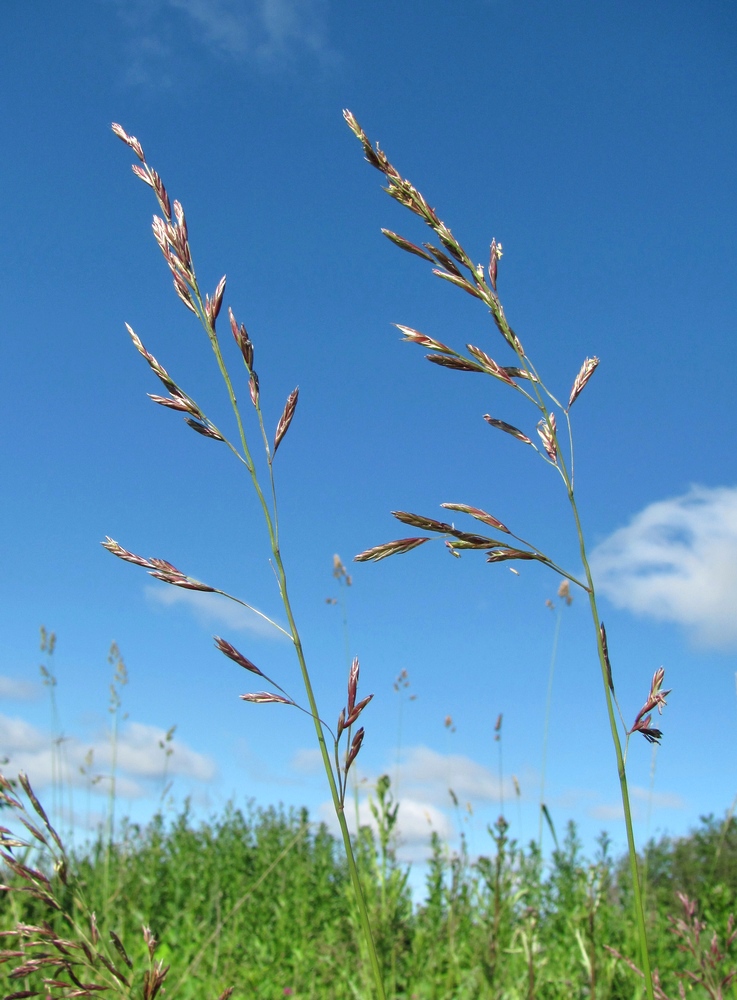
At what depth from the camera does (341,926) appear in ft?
14.7

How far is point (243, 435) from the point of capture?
1102 millimetres

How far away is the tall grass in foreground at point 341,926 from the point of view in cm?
216

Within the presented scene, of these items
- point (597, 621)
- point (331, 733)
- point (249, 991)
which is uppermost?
point (597, 621)

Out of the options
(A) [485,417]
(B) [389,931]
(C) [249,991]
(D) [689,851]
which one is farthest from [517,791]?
(D) [689,851]

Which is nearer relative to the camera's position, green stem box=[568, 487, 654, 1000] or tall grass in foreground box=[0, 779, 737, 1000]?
green stem box=[568, 487, 654, 1000]

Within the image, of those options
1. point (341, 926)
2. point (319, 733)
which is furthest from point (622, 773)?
point (341, 926)

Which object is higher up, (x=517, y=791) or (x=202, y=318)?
(x=202, y=318)

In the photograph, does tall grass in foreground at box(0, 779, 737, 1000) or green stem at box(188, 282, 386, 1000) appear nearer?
green stem at box(188, 282, 386, 1000)

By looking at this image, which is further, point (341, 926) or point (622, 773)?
point (341, 926)

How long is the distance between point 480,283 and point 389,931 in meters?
2.65

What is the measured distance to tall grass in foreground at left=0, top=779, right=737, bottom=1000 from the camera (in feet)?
7.10

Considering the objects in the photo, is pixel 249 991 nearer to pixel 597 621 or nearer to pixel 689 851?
pixel 597 621

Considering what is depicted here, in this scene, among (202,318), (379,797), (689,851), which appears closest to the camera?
(202,318)

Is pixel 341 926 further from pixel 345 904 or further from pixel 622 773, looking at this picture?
pixel 622 773
